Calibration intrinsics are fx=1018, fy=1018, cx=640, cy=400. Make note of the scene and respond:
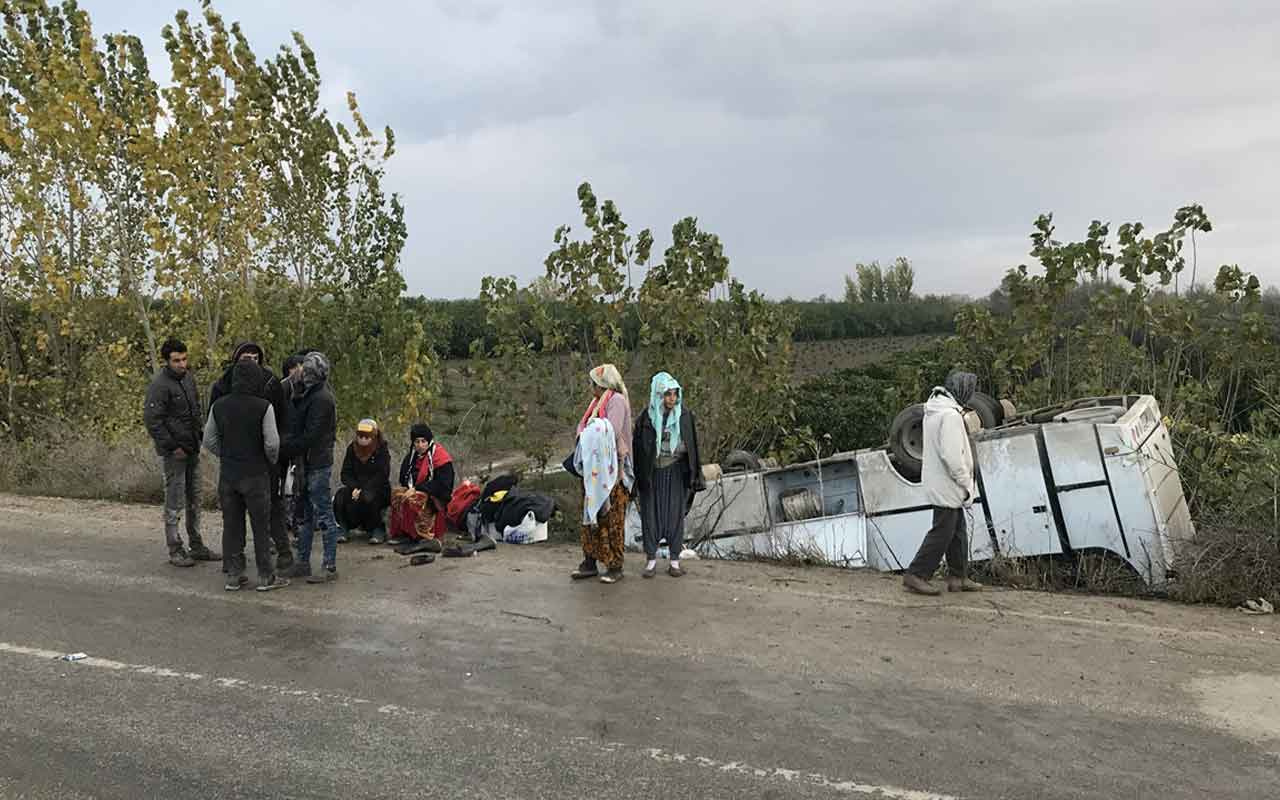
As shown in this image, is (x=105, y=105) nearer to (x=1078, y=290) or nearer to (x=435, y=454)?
(x=435, y=454)

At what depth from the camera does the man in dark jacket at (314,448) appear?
7832 mm

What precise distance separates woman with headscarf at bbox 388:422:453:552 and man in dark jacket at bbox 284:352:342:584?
135 cm

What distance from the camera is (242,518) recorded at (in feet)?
25.7

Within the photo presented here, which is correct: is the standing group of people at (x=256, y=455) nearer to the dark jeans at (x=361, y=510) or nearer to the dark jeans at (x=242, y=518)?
the dark jeans at (x=242, y=518)

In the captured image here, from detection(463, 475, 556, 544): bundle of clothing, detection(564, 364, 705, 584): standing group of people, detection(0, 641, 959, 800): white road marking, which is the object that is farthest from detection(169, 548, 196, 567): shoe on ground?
detection(564, 364, 705, 584): standing group of people

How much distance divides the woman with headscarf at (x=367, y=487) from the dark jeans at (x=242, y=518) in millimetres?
1865

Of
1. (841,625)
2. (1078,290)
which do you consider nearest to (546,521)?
(841,625)

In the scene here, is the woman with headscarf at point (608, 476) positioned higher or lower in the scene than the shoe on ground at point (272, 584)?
higher

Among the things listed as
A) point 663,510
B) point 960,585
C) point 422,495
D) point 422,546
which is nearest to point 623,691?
point 663,510

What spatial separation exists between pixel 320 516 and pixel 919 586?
4.63m

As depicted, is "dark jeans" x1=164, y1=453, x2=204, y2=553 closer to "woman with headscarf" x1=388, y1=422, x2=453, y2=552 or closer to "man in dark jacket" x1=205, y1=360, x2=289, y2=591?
"man in dark jacket" x1=205, y1=360, x2=289, y2=591

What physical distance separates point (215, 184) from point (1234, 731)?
13011 mm

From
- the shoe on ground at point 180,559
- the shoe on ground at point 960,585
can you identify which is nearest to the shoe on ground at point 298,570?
the shoe on ground at point 180,559

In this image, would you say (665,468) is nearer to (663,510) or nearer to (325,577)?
(663,510)
